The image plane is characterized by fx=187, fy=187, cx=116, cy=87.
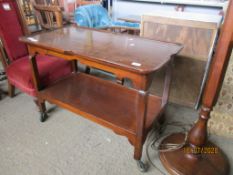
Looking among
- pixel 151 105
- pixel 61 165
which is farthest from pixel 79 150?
pixel 151 105

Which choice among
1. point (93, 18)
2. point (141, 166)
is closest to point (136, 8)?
point (93, 18)

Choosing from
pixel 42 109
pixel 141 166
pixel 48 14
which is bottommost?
pixel 141 166

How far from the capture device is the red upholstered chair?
5.28ft

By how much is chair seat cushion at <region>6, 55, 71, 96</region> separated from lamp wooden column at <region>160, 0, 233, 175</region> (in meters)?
1.10

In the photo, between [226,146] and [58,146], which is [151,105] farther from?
[58,146]

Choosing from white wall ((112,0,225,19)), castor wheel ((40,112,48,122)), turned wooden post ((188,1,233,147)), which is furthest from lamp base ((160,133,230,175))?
white wall ((112,0,225,19))

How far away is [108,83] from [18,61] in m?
0.87

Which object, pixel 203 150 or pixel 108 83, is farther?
pixel 108 83

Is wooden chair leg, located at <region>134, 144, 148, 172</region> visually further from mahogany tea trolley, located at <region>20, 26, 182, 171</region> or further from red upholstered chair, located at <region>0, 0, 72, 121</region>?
red upholstered chair, located at <region>0, 0, 72, 121</region>

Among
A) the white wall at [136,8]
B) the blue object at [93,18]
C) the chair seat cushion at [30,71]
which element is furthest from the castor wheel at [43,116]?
the white wall at [136,8]

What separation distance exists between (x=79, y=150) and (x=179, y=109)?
3.35 ft

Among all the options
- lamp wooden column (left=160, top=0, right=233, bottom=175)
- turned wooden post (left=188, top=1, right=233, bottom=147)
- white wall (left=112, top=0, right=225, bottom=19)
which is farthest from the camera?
white wall (left=112, top=0, right=225, bottom=19)

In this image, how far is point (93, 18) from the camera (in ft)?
9.91

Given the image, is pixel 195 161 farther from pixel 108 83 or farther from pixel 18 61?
pixel 18 61
